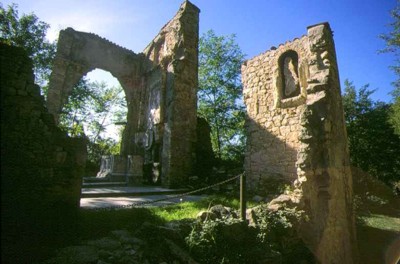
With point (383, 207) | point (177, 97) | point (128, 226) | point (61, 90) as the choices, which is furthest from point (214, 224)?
point (61, 90)

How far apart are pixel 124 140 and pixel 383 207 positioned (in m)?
13.3

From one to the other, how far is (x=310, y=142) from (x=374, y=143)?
17.0 metres

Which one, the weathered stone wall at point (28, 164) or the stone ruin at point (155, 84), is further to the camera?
the stone ruin at point (155, 84)

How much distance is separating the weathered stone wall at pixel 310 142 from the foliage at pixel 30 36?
17697 millimetres

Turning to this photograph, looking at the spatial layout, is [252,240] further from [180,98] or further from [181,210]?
[180,98]

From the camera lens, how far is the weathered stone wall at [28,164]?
3.13 m

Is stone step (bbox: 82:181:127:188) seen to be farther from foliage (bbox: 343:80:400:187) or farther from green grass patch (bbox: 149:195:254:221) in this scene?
foliage (bbox: 343:80:400:187)

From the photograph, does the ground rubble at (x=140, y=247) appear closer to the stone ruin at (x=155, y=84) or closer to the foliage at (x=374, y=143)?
the stone ruin at (x=155, y=84)

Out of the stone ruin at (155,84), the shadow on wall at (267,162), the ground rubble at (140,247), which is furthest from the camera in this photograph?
the stone ruin at (155,84)

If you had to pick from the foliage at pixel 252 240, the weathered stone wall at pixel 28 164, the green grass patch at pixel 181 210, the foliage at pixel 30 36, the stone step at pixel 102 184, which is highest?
the foliage at pixel 30 36

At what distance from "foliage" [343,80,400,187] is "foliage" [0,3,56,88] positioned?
24.7 meters

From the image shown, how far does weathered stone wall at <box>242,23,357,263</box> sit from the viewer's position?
5.57 m

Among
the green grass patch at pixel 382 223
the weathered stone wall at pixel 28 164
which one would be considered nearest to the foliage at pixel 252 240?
the weathered stone wall at pixel 28 164

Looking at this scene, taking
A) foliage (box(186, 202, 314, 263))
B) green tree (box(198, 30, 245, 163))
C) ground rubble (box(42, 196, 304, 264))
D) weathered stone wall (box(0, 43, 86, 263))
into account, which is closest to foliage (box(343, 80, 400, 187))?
green tree (box(198, 30, 245, 163))
